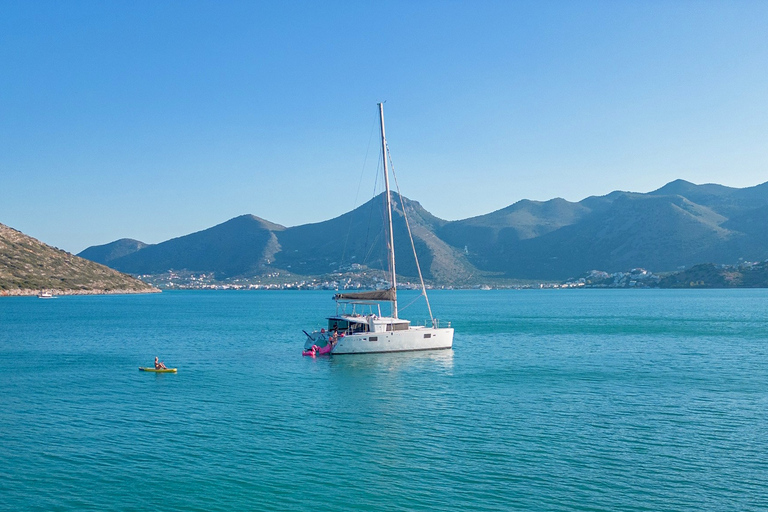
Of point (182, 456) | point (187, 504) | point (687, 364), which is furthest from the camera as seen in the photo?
point (687, 364)

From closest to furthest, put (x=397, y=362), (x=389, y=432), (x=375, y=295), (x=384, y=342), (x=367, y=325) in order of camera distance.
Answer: (x=389, y=432), (x=397, y=362), (x=384, y=342), (x=367, y=325), (x=375, y=295)

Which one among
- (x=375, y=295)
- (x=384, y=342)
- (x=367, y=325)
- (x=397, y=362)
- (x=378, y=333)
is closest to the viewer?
(x=397, y=362)

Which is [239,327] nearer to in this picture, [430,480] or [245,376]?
[245,376]

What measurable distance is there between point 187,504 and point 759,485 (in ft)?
73.8

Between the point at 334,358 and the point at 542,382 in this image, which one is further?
the point at 334,358

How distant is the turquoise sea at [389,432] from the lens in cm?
2345

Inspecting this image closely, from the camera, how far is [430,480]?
2497 cm

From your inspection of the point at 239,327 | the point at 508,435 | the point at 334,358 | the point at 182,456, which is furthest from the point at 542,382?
the point at 239,327

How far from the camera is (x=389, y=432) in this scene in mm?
32594

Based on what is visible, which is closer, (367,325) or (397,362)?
(397,362)

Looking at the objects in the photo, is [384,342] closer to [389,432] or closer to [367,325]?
[367,325]

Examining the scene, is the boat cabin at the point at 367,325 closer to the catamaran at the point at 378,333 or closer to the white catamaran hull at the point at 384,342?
the catamaran at the point at 378,333

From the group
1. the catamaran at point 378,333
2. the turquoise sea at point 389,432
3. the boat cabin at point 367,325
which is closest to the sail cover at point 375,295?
the catamaran at point 378,333

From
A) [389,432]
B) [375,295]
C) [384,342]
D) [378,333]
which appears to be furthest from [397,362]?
[389,432]
